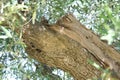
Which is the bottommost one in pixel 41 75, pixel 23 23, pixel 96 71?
pixel 41 75

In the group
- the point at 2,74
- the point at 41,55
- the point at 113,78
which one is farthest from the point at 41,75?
the point at 113,78

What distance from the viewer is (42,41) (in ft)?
8.96

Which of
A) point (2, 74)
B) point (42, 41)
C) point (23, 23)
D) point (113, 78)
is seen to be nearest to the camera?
point (113, 78)

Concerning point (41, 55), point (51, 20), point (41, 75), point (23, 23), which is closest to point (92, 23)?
point (51, 20)

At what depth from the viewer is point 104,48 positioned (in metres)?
2.69

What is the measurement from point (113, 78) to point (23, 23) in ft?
2.72

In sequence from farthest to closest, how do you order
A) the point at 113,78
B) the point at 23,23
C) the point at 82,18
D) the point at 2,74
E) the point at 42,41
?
the point at 82,18 → the point at 2,74 → the point at 42,41 → the point at 23,23 → the point at 113,78

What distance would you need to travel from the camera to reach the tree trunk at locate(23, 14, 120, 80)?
2691mm

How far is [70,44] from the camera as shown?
273 centimetres

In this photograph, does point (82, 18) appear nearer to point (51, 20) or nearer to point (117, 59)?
point (51, 20)

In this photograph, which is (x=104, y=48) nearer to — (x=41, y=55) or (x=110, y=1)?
(x=41, y=55)

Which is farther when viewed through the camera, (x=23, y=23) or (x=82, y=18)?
(x=82, y=18)

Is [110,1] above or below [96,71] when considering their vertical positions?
above

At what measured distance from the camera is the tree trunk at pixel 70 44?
2.69 m
